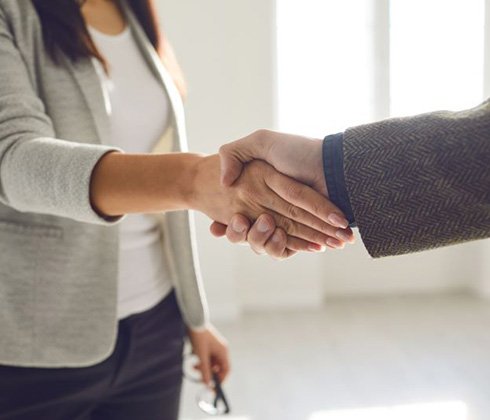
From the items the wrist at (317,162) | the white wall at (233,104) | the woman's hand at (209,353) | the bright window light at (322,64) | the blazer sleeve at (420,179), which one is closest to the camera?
the blazer sleeve at (420,179)

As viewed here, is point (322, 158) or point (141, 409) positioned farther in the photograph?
point (141, 409)

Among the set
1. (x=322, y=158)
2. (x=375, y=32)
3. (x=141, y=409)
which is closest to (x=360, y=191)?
(x=322, y=158)

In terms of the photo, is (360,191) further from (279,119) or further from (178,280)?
(279,119)

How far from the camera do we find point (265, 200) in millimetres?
864

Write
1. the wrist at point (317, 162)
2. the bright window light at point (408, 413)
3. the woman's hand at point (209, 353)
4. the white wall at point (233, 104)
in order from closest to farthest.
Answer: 1. the wrist at point (317, 162)
2. the woman's hand at point (209, 353)
3. the bright window light at point (408, 413)
4. the white wall at point (233, 104)

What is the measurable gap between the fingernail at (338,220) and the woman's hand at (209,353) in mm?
557

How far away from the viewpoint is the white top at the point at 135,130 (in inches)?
43.7

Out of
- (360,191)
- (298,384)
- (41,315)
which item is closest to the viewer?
(360,191)

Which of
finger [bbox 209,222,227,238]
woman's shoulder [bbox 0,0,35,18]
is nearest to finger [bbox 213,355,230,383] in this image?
finger [bbox 209,222,227,238]

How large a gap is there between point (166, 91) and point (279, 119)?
7.90 feet

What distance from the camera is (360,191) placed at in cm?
76

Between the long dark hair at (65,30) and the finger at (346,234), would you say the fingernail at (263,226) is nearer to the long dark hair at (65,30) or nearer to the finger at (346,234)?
the finger at (346,234)

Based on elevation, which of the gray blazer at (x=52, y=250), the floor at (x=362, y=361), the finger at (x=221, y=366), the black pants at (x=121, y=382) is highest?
the gray blazer at (x=52, y=250)

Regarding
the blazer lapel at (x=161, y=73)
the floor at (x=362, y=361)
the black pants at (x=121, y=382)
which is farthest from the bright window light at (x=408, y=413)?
the blazer lapel at (x=161, y=73)
